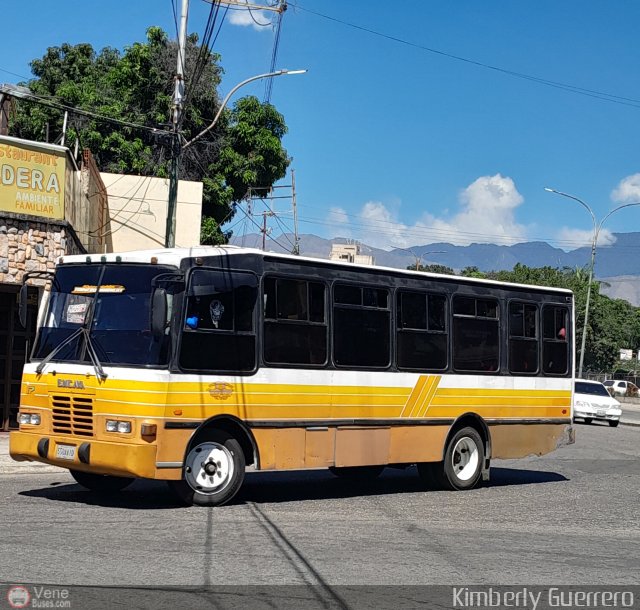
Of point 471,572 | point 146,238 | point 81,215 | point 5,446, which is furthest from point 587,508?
point 146,238

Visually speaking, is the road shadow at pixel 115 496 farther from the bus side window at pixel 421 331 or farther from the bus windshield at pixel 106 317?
the bus side window at pixel 421 331

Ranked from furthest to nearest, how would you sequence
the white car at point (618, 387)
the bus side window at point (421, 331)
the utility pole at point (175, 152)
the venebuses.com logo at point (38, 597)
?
the white car at point (618, 387)
the utility pole at point (175, 152)
the bus side window at point (421, 331)
the venebuses.com logo at point (38, 597)

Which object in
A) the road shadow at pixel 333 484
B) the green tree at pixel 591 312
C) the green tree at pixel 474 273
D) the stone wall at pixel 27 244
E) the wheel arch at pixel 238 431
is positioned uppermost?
the green tree at pixel 474 273

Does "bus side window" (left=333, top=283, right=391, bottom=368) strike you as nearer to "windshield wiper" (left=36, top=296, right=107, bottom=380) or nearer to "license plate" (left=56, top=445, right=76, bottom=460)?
"windshield wiper" (left=36, top=296, right=107, bottom=380)

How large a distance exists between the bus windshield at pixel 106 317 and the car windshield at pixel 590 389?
28.9 m

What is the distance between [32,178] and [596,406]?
79.7ft

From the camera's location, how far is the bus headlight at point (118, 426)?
37.0 ft

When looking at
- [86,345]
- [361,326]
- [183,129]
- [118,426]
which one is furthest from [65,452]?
[183,129]

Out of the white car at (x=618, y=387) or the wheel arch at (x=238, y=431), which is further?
the white car at (x=618, y=387)

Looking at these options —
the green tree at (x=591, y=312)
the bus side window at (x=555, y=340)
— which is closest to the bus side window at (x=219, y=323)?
the bus side window at (x=555, y=340)

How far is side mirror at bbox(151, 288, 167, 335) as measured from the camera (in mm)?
11180

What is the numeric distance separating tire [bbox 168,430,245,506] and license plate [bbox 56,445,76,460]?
1.13 metres

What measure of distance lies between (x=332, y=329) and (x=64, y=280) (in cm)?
339

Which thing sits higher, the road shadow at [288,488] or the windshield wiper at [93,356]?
the windshield wiper at [93,356]
